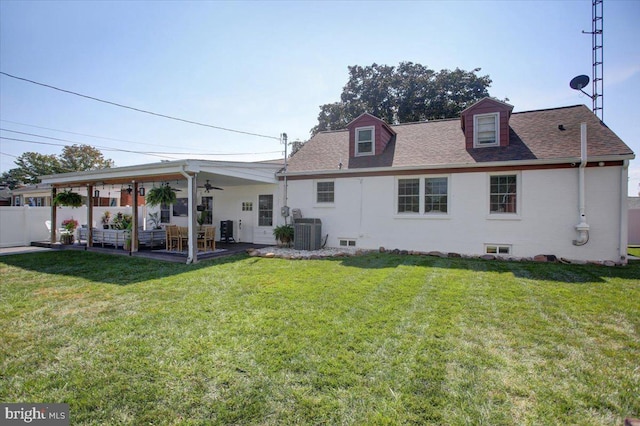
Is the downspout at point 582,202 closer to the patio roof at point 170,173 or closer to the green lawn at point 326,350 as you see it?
the green lawn at point 326,350

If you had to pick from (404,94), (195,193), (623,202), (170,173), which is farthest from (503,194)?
(404,94)

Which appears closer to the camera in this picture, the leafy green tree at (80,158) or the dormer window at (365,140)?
the dormer window at (365,140)

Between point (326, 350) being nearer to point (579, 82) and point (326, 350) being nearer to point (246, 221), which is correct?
point (246, 221)

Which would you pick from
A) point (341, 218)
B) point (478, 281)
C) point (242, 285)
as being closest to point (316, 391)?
point (242, 285)

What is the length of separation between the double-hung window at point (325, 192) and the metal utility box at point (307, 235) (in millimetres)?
1010

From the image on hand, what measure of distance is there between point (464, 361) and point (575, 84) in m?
13.3

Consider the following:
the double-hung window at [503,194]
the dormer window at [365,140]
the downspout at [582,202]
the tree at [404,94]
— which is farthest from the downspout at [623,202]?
the tree at [404,94]

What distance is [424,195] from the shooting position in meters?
10.3

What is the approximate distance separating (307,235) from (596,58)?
13.4 meters

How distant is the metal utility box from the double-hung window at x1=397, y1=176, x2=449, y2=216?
10.2 ft

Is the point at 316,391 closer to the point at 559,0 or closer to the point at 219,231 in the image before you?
the point at 559,0

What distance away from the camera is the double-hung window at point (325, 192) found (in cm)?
1165

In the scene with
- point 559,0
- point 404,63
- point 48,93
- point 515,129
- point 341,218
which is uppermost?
point 404,63

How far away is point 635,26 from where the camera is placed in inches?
314
